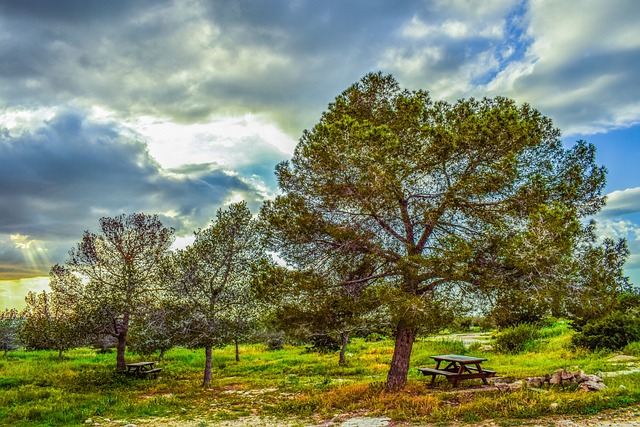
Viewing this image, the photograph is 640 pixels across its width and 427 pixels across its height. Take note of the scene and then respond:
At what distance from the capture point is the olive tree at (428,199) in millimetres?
12891

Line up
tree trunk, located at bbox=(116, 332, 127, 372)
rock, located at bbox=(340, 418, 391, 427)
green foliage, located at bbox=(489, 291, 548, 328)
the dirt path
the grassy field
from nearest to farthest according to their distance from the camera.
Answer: the dirt path → rock, located at bbox=(340, 418, 391, 427) → the grassy field → green foliage, located at bbox=(489, 291, 548, 328) → tree trunk, located at bbox=(116, 332, 127, 372)

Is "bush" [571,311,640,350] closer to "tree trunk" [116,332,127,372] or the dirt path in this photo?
the dirt path

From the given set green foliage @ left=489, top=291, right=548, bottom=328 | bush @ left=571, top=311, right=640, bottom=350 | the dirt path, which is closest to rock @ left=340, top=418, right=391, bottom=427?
the dirt path

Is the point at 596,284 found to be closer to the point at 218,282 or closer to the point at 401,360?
the point at 401,360

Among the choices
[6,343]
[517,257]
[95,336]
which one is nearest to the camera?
[517,257]

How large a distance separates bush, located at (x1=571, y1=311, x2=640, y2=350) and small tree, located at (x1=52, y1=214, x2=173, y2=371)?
79.7 feet

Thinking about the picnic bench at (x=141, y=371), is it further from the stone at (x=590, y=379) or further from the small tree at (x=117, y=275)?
the stone at (x=590, y=379)

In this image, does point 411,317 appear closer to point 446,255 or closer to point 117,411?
point 446,255

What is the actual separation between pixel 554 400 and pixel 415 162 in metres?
7.78

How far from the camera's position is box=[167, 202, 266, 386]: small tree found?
66.6 ft

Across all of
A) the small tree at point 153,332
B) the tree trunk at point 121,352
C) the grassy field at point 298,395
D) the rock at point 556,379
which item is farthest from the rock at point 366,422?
the tree trunk at point 121,352

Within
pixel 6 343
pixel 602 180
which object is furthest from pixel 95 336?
pixel 6 343

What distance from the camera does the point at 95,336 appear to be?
2422 cm

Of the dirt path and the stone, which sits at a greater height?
the stone
